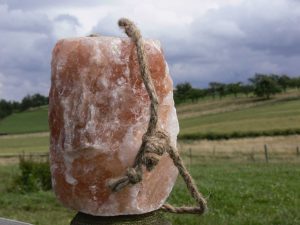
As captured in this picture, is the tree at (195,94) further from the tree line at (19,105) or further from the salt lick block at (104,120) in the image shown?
the salt lick block at (104,120)

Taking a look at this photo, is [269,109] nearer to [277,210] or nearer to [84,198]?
[277,210]


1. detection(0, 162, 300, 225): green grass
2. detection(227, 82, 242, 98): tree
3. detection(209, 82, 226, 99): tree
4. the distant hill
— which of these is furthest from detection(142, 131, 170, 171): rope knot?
detection(227, 82, 242, 98): tree

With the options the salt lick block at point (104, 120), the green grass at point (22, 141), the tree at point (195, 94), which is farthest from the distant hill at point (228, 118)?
the salt lick block at point (104, 120)

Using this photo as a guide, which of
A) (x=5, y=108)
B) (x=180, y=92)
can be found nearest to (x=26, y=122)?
(x=5, y=108)

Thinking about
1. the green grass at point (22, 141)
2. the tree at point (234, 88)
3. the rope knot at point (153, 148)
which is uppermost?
the tree at point (234, 88)

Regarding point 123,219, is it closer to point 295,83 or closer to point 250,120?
point 250,120

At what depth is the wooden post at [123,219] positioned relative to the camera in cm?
324

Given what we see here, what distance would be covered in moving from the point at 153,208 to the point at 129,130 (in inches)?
20.2

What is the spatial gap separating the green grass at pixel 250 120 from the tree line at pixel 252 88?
20.7ft

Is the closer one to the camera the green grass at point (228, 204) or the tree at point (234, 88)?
the green grass at point (228, 204)

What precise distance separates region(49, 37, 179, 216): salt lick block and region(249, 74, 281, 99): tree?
2926 inches

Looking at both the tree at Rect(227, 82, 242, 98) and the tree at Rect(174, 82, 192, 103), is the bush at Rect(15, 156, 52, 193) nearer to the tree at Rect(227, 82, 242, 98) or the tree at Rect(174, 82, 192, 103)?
the tree at Rect(174, 82, 192, 103)

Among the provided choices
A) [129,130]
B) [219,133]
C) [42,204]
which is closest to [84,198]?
[129,130]

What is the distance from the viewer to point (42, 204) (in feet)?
37.4
